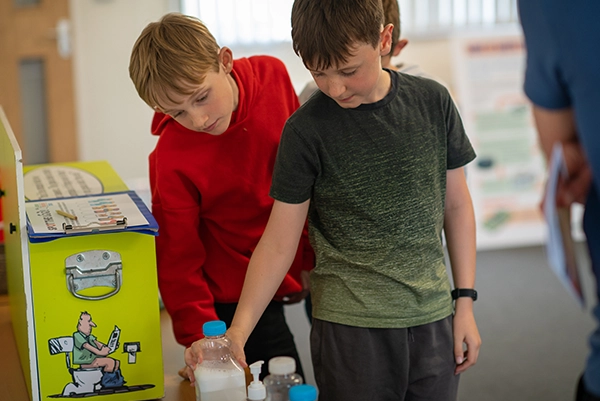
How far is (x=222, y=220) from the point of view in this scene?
1357mm

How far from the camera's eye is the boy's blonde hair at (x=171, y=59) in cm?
117

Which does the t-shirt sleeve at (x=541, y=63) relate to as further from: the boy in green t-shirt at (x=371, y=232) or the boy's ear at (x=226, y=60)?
the boy's ear at (x=226, y=60)

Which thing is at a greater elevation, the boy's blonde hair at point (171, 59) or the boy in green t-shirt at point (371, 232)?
the boy's blonde hair at point (171, 59)

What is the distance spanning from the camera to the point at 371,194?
1136 millimetres

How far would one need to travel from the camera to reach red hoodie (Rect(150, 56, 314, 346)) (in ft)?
4.23

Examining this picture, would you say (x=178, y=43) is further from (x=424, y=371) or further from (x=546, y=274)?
(x=546, y=274)

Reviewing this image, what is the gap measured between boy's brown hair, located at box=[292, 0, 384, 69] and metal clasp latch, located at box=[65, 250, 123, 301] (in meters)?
0.41

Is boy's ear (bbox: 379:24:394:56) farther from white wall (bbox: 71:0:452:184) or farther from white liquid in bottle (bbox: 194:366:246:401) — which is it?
white wall (bbox: 71:0:452:184)

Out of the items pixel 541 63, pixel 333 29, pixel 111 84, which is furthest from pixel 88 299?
pixel 111 84

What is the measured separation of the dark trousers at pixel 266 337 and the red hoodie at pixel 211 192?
61 mm

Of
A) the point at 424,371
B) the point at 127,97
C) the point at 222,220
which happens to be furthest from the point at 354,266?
the point at 127,97


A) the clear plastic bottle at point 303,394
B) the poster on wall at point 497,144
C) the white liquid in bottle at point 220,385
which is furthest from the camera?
the poster on wall at point 497,144

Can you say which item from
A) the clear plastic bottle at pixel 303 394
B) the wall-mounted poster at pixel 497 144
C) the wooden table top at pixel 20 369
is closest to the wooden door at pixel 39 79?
the wall-mounted poster at pixel 497 144

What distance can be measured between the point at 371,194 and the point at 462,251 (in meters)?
0.23
